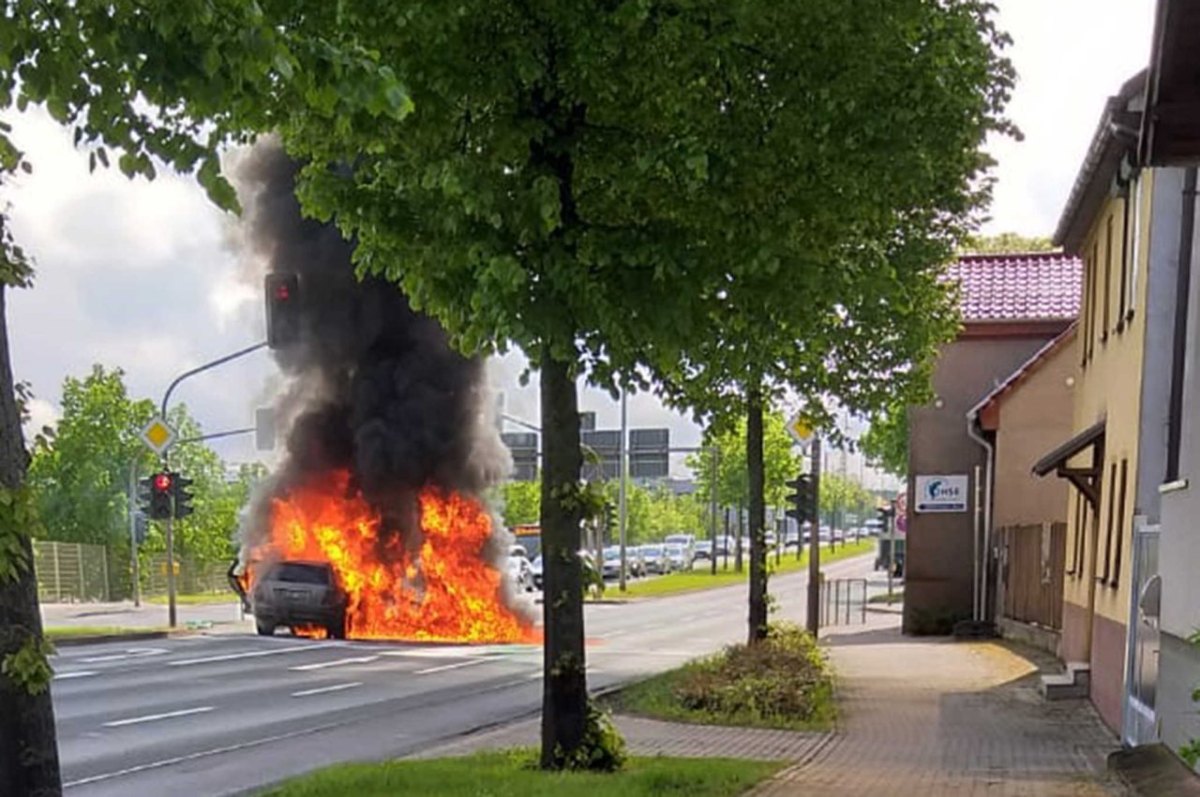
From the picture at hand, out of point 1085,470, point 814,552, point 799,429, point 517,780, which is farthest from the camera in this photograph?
point 814,552

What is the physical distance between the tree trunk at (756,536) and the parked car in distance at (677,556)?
54.3 meters

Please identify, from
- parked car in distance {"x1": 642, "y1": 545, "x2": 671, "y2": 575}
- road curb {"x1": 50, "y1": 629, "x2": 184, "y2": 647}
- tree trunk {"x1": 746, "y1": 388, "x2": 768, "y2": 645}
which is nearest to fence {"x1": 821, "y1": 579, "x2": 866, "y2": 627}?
road curb {"x1": 50, "y1": 629, "x2": 184, "y2": 647}

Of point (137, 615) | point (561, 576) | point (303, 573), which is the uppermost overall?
point (561, 576)

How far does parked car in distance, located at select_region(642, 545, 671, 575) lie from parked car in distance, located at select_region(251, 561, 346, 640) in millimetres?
40669

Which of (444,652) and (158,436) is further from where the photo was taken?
(158,436)

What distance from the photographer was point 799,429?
20531 mm

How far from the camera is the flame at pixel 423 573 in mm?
30938

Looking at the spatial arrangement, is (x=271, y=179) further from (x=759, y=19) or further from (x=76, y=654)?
(x=759, y=19)

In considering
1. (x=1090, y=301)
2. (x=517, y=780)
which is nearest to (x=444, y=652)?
(x=1090, y=301)

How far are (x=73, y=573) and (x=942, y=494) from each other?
33.0 m

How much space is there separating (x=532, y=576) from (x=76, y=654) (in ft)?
68.8

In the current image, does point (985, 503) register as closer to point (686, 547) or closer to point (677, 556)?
point (677, 556)

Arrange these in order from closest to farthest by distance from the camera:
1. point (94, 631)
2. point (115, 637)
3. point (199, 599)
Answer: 1. point (115, 637)
2. point (94, 631)
3. point (199, 599)

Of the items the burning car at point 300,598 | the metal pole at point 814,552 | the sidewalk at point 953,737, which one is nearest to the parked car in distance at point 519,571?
the burning car at point 300,598
